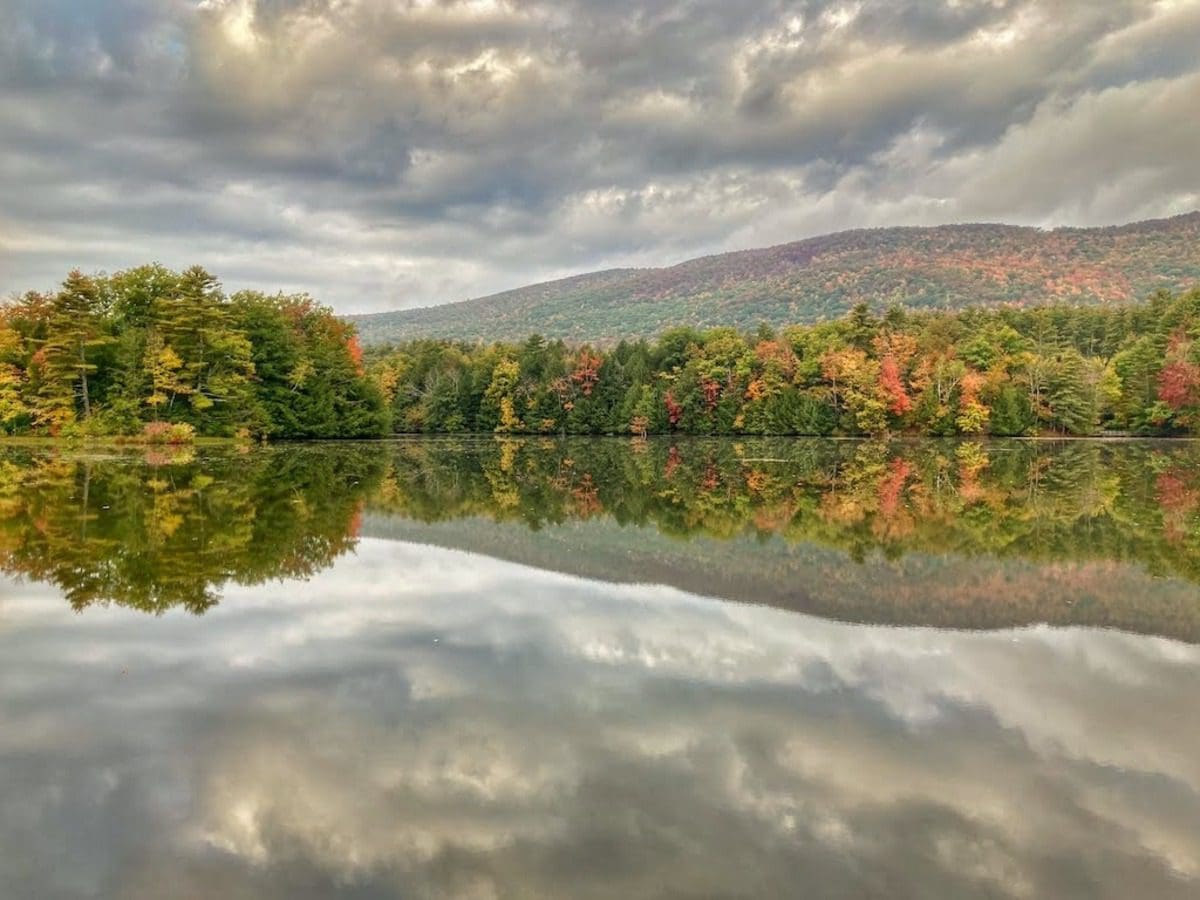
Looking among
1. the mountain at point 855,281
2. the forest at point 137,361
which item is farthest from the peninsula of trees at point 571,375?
the mountain at point 855,281

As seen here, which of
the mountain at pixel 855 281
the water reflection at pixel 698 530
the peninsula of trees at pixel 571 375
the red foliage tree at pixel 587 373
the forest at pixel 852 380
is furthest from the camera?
the mountain at pixel 855 281

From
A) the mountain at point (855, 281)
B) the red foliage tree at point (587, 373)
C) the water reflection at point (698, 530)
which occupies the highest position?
the mountain at point (855, 281)

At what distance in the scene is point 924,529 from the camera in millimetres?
17500

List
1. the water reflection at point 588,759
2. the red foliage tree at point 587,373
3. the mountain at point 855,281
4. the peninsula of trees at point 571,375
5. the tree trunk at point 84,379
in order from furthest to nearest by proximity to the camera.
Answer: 1. the mountain at point 855,281
2. the red foliage tree at point 587,373
3. the peninsula of trees at point 571,375
4. the tree trunk at point 84,379
5. the water reflection at point 588,759

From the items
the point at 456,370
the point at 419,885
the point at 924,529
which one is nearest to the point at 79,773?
the point at 419,885

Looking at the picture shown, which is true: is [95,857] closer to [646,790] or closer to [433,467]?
[646,790]

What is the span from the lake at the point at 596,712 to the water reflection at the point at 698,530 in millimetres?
124

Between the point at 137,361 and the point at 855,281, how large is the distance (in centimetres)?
13015

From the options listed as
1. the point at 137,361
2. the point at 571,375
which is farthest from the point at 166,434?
the point at 571,375

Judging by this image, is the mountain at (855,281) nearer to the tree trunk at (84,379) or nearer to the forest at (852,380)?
the forest at (852,380)

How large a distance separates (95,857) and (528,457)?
39176mm

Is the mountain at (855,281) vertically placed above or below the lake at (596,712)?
above

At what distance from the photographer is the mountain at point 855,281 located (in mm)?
137250

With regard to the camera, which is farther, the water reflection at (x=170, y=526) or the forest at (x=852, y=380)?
the forest at (x=852, y=380)
